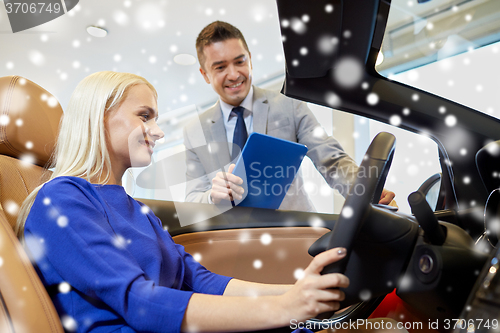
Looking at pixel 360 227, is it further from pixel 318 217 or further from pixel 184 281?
pixel 318 217

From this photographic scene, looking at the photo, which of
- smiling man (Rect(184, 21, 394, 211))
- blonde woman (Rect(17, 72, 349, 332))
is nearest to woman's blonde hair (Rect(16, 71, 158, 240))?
blonde woman (Rect(17, 72, 349, 332))

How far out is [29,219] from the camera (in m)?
0.60

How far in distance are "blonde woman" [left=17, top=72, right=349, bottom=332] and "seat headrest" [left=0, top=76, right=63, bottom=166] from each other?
0.42 ft

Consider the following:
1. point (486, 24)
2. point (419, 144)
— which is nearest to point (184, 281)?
point (486, 24)

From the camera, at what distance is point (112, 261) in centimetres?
55

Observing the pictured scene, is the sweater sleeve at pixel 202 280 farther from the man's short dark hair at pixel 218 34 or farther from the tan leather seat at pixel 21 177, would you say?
the man's short dark hair at pixel 218 34

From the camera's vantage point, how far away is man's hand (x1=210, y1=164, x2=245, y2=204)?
43.4 inches

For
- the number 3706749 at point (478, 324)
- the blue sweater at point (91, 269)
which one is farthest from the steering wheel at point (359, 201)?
the blue sweater at point (91, 269)

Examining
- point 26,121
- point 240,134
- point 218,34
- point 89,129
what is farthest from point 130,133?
point 218,34

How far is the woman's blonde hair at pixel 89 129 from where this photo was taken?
754 millimetres

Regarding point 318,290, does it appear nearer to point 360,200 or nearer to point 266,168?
point 360,200

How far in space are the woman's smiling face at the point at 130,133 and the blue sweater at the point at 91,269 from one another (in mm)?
136

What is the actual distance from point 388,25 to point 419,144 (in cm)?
270

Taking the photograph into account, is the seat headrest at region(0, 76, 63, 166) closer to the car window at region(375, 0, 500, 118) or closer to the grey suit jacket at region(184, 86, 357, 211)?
the grey suit jacket at region(184, 86, 357, 211)
